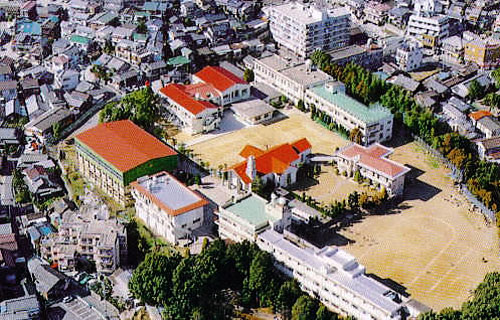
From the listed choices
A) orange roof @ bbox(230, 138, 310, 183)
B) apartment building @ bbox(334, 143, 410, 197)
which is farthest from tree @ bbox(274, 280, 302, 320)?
apartment building @ bbox(334, 143, 410, 197)

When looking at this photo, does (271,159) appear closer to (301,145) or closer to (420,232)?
(301,145)

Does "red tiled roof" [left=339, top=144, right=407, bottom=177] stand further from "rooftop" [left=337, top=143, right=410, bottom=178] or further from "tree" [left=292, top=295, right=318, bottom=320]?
"tree" [left=292, top=295, right=318, bottom=320]

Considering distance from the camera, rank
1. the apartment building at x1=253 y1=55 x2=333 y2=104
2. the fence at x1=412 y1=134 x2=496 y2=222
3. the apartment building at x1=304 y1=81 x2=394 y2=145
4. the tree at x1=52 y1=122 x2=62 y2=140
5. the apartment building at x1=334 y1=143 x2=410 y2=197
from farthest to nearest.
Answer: the apartment building at x1=253 y1=55 x2=333 y2=104, the tree at x1=52 y1=122 x2=62 y2=140, the apartment building at x1=304 y1=81 x2=394 y2=145, the apartment building at x1=334 y1=143 x2=410 y2=197, the fence at x1=412 y1=134 x2=496 y2=222

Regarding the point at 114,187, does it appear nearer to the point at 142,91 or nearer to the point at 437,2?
the point at 142,91

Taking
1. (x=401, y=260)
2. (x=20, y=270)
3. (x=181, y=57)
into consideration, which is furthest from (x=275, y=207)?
(x=181, y=57)

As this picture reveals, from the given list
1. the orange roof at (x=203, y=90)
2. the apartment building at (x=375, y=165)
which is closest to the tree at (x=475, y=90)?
the apartment building at (x=375, y=165)
